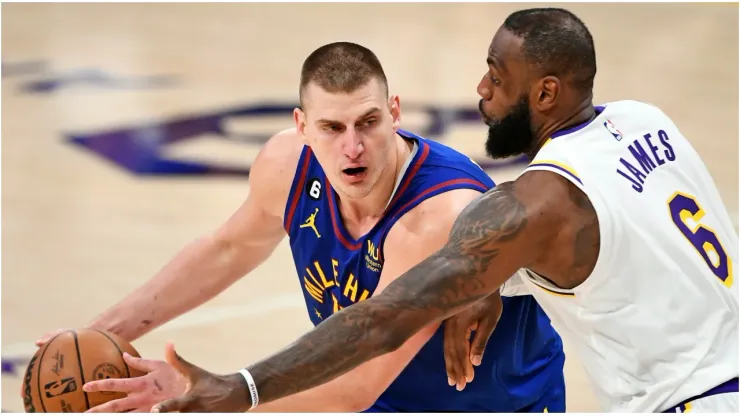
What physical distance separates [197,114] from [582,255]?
8.10m

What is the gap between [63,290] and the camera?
24.0 ft

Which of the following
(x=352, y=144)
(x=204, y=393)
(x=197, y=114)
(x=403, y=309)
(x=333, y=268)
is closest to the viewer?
(x=204, y=393)

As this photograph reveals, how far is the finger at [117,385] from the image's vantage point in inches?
163

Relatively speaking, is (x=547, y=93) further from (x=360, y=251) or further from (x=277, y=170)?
(x=277, y=170)

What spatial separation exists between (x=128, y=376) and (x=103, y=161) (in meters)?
5.84

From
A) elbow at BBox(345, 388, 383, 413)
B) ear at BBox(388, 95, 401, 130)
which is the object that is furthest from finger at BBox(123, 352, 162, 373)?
ear at BBox(388, 95, 401, 130)

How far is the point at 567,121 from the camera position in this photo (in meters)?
3.99

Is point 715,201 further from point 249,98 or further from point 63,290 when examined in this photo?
point 249,98

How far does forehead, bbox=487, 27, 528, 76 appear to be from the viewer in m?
3.95

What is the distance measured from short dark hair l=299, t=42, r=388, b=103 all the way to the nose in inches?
6.7

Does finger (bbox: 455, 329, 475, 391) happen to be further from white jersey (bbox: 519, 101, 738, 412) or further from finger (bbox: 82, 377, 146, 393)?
finger (bbox: 82, 377, 146, 393)

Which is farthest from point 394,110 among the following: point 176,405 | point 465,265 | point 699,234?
point 176,405

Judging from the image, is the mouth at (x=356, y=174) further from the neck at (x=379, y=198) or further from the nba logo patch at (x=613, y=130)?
the nba logo patch at (x=613, y=130)

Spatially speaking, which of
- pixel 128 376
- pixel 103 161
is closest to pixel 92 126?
pixel 103 161
